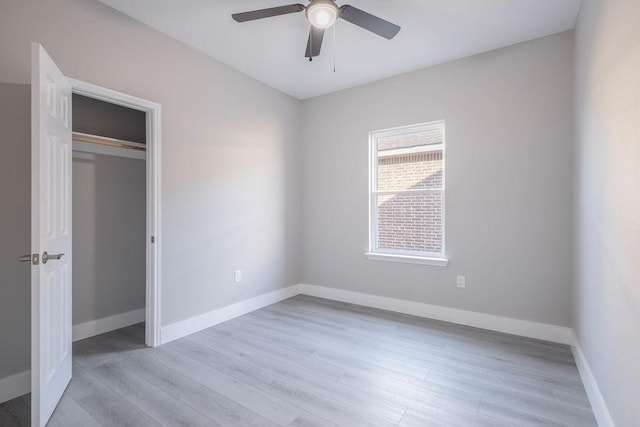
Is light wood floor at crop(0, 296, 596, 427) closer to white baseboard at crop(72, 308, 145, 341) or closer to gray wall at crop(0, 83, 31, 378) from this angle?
white baseboard at crop(72, 308, 145, 341)

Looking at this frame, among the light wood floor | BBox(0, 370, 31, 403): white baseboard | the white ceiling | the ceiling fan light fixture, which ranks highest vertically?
the white ceiling

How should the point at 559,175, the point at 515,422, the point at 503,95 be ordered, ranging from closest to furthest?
1. the point at 515,422
2. the point at 559,175
3. the point at 503,95

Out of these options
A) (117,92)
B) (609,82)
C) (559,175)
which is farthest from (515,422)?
(117,92)

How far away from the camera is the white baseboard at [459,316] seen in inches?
110

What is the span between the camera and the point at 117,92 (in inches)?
98.8

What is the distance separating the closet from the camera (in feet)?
9.79

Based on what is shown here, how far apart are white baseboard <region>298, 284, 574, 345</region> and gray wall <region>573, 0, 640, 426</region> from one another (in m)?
0.51

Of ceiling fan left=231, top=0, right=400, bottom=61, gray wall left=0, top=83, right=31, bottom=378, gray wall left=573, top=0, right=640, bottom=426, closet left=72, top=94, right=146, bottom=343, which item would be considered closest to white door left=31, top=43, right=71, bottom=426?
gray wall left=0, top=83, right=31, bottom=378

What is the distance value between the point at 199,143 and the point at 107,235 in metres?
1.37

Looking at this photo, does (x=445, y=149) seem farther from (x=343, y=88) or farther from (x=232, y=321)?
(x=232, y=321)

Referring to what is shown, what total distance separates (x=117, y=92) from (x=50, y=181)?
1.02m

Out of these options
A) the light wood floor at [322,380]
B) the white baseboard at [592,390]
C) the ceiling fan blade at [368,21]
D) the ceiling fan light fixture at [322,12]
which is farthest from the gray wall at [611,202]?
the ceiling fan light fixture at [322,12]

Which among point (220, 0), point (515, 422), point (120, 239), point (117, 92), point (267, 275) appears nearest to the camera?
point (515, 422)

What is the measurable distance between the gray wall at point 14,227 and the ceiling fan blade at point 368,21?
2201mm
